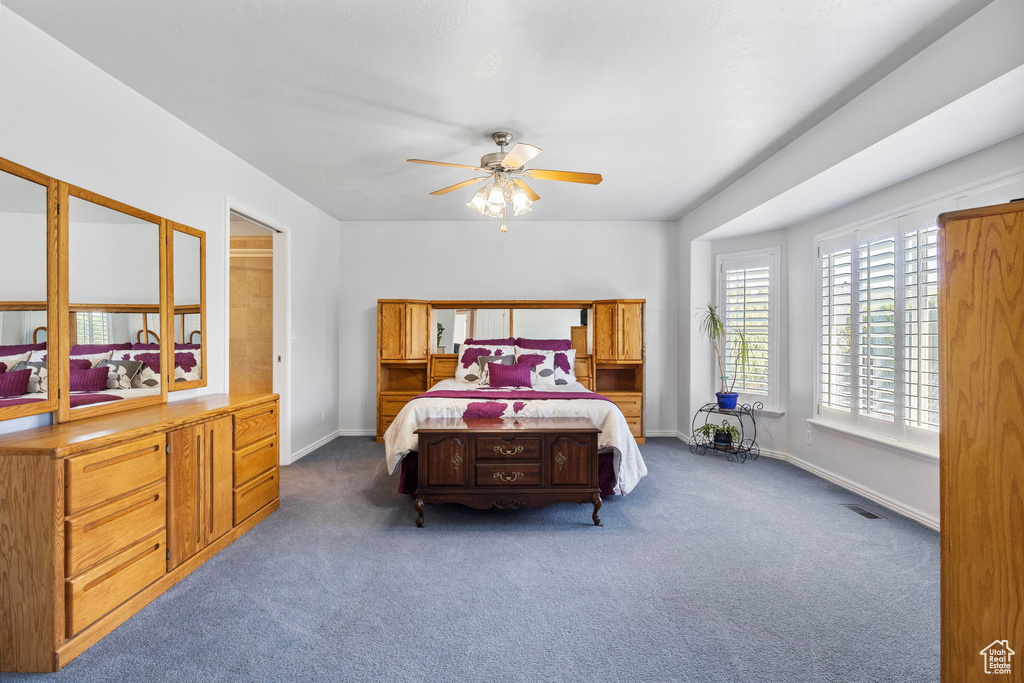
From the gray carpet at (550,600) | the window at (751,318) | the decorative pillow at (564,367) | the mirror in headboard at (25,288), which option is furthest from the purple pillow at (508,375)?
the mirror in headboard at (25,288)

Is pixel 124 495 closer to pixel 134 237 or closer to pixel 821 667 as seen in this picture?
pixel 134 237

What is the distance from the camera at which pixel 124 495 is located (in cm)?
183

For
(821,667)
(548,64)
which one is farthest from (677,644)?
(548,64)

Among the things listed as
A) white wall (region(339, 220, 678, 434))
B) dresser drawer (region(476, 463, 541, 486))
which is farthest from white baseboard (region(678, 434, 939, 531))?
dresser drawer (region(476, 463, 541, 486))

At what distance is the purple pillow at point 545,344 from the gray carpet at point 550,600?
7.03ft

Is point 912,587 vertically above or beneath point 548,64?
beneath

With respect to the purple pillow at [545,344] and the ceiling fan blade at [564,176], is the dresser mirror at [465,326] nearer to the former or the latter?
the purple pillow at [545,344]

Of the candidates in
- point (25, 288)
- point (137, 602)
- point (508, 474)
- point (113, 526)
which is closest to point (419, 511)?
point (508, 474)

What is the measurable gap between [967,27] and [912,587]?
2533 millimetres

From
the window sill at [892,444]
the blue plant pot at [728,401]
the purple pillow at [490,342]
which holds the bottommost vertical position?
the window sill at [892,444]

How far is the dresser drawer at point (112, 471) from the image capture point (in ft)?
5.34

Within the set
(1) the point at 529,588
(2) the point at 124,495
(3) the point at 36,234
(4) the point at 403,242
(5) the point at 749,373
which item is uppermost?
(4) the point at 403,242

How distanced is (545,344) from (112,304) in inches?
145

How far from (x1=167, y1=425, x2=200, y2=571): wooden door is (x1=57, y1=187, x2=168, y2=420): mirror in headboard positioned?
464mm
